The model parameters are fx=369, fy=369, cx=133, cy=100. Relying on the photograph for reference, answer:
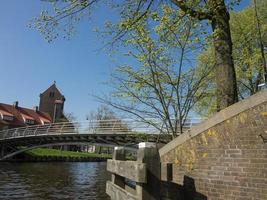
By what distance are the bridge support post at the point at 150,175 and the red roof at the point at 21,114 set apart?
77229mm

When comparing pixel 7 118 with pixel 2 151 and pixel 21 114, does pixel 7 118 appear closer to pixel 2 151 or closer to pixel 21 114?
pixel 21 114

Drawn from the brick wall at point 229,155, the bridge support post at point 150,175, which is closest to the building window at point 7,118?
the brick wall at point 229,155

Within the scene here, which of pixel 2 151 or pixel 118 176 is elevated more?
pixel 2 151

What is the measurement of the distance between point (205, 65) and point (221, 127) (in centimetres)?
707

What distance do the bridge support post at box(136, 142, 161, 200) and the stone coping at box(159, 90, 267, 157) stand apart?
2.02 meters

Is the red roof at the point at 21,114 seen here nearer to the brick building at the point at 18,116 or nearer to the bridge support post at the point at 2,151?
the brick building at the point at 18,116

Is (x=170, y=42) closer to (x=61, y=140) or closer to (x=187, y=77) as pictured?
(x=187, y=77)

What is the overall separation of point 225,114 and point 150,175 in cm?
227

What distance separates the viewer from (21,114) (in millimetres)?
84938

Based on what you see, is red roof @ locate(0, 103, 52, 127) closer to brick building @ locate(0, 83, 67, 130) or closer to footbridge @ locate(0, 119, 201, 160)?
brick building @ locate(0, 83, 67, 130)

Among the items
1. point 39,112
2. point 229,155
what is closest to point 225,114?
point 229,155

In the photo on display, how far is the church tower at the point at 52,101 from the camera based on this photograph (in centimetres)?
9969

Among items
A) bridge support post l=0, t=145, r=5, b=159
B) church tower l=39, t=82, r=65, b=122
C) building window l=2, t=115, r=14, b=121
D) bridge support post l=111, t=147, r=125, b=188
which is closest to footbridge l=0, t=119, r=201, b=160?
bridge support post l=0, t=145, r=5, b=159

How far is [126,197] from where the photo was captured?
22.0ft
